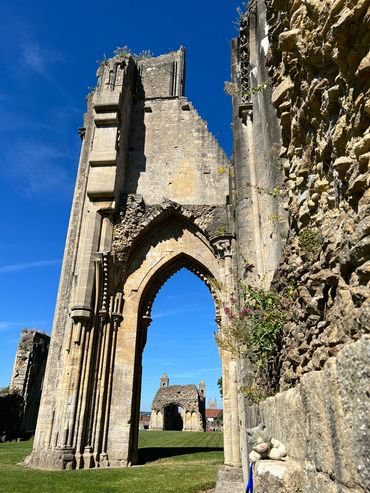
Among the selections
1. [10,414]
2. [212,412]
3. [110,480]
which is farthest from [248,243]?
[212,412]

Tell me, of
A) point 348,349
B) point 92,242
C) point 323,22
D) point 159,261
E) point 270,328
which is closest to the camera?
point 348,349

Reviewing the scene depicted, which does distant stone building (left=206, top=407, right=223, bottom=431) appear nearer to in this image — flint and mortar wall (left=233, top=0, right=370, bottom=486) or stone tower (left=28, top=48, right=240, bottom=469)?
stone tower (left=28, top=48, right=240, bottom=469)

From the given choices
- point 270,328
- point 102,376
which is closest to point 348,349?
point 270,328

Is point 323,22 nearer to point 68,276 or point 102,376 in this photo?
point 102,376

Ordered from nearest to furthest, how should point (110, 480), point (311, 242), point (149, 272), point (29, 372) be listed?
point (311, 242) < point (110, 480) < point (149, 272) < point (29, 372)

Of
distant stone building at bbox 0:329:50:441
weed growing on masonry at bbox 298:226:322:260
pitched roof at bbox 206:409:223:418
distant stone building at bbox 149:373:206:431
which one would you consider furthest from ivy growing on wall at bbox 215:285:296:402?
pitched roof at bbox 206:409:223:418

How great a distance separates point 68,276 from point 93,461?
480cm

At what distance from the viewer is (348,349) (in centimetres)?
154

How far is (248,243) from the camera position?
782 centimetres

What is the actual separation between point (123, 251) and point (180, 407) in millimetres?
30788

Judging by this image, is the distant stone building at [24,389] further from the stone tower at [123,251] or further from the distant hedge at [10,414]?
the stone tower at [123,251]

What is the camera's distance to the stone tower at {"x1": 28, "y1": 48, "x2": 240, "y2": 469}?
31.6ft

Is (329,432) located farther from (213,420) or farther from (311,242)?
(213,420)

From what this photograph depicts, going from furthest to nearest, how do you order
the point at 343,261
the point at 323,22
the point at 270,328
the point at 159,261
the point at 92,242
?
the point at 159,261 < the point at 92,242 < the point at 270,328 < the point at 323,22 < the point at 343,261
